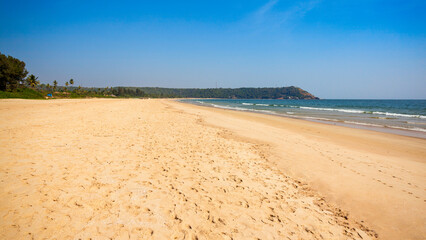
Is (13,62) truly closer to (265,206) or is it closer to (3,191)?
(3,191)

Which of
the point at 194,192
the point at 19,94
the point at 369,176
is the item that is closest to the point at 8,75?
the point at 19,94

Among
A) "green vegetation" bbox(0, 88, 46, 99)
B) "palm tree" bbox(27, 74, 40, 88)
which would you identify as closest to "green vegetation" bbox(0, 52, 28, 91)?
"green vegetation" bbox(0, 88, 46, 99)

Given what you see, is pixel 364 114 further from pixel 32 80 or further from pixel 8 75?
pixel 32 80

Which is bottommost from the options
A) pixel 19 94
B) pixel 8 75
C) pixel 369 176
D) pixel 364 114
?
pixel 369 176

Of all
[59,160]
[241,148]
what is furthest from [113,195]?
[241,148]

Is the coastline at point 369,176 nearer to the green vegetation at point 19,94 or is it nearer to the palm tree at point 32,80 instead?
the green vegetation at point 19,94

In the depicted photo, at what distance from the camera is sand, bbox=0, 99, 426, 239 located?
3.41 metres

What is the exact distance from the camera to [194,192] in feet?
15.4

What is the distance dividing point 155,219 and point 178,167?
103 inches

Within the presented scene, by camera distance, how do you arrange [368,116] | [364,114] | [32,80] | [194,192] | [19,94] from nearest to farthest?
[194,192]
[368,116]
[364,114]
[19,94]
[32,80]

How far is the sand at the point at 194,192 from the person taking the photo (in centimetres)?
341

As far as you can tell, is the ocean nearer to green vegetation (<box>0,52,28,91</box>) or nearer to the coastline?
the coastline

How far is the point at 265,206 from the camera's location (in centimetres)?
438

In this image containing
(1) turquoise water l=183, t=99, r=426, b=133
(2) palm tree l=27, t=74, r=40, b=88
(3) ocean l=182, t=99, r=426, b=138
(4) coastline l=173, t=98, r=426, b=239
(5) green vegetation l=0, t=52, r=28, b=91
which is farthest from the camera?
(2) palm tree l=27, t=74, r=40, b=88
